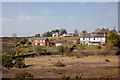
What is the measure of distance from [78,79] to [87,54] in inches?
690

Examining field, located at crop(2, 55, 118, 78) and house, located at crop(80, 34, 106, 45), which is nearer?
field, located at crop(2, 55, 118, 78)

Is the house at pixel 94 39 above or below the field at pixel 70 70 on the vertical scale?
above

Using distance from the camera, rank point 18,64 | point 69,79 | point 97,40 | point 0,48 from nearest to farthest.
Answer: point 69,79, point 18,64, point 0,48, point 97,40

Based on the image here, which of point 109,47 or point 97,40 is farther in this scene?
point 97,40

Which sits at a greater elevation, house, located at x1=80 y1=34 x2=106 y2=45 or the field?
house, located at x1=80 y1=34 x2=106 y2=45

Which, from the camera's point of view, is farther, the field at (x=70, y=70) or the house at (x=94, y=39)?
the house at (x=94, y=39)

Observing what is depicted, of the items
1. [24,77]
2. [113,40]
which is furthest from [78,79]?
[113,40]

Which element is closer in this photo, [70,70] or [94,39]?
[70,70]

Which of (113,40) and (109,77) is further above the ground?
(113,40)

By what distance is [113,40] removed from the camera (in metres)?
32.4

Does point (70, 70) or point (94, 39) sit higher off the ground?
point (94, 39)

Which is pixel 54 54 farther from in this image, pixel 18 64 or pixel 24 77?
pixel 24 77

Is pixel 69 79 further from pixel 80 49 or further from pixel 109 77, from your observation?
pixel 80 49

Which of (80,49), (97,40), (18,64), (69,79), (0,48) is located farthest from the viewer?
(97,40)
